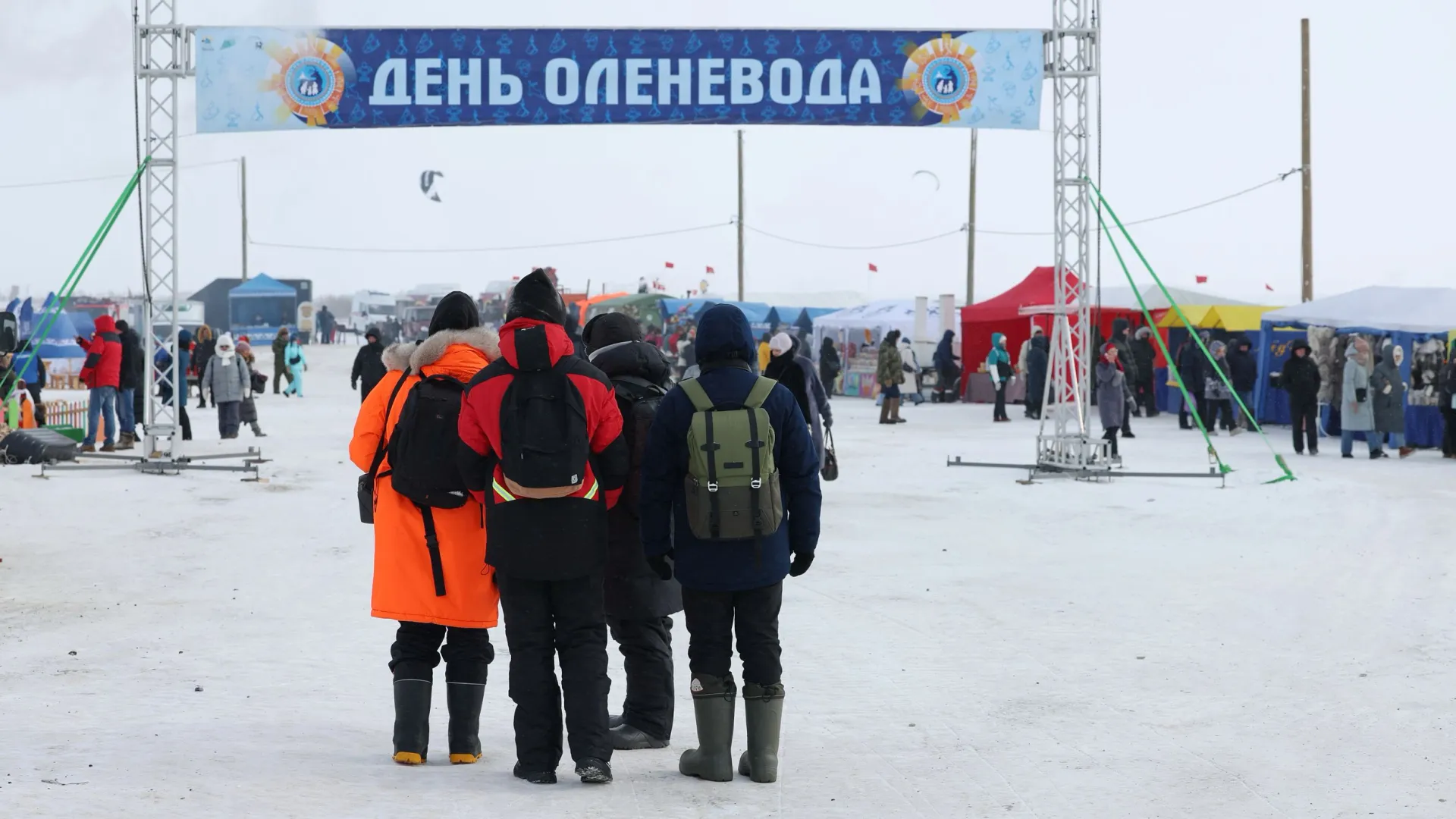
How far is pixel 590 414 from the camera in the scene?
471cm

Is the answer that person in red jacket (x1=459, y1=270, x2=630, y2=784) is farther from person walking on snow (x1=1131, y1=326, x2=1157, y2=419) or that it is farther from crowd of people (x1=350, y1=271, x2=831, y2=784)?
person walking on snow (x1=1131, y1=326, x2=1157, y2=419)

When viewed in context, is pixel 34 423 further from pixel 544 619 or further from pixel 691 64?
pixel 544 619

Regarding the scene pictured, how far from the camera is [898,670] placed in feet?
22.4

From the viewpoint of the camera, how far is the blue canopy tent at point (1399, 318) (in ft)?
64.4

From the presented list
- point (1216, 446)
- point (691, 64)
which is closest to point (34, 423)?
point (691, 64)

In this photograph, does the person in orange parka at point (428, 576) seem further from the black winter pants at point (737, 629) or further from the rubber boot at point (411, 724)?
the black winter pants at point (737, 629)

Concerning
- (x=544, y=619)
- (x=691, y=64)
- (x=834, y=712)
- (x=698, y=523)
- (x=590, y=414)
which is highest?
(x=691, y=64)

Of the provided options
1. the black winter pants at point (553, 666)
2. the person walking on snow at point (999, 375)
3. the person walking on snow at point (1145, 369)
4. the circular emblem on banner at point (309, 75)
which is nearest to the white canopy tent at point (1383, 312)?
the person walking on snow at point (1145, 369)

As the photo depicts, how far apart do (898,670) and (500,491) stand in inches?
109

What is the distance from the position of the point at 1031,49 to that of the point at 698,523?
1105 centimetres

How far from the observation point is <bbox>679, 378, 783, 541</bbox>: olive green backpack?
4684 millimetres

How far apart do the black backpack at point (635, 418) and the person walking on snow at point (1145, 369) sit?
21.1 meters

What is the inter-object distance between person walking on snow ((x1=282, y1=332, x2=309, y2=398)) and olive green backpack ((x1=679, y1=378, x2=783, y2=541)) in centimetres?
2660

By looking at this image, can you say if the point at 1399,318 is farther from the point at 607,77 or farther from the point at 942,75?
the point at 607,77
